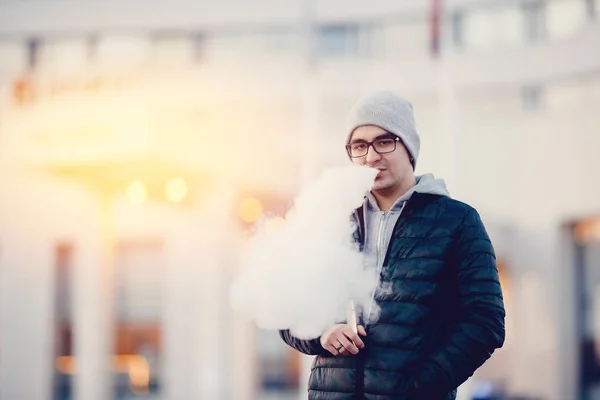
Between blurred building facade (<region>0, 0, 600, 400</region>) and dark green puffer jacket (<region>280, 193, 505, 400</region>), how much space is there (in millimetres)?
8457

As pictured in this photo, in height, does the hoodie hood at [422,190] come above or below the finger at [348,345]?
above

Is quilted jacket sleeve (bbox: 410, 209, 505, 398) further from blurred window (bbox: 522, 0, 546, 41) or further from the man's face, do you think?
blurred window (bbox: 522, 0, 546, 41)

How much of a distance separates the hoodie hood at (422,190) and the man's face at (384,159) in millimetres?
44

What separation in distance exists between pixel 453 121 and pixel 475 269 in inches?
273

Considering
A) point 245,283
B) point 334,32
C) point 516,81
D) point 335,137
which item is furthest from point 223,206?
point 245,283

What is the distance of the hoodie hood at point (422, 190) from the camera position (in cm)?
267

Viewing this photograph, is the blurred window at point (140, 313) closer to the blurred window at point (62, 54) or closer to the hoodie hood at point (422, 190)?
the blurred window at point (62, 54)

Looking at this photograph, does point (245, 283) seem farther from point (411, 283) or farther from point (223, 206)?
point (223, 206)

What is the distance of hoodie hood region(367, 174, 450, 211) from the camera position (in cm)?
267

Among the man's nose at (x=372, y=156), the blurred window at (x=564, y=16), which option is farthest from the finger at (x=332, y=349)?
the blurred window at (x=564, y=16)

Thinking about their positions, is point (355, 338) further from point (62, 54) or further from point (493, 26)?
point (62, 54)

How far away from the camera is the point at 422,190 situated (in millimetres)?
2668

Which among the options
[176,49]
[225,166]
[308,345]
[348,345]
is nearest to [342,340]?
[348,345]

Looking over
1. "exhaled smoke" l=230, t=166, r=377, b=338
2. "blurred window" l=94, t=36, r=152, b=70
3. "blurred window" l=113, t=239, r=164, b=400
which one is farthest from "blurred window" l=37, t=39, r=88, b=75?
"exhaled smoke" l=230, t=166, r=377, b=338
